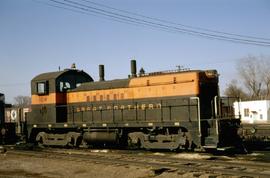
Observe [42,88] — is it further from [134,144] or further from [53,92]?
[134,144]

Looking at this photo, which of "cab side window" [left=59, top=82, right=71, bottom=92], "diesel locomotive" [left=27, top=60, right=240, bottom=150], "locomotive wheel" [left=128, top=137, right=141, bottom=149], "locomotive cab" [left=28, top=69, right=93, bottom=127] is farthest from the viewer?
"cab side window" [left=59, top=82, right=71, bottom=92]

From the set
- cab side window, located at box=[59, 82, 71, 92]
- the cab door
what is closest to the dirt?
the cab door

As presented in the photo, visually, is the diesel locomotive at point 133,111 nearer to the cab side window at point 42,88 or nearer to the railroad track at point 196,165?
the cab side window at point 42,88

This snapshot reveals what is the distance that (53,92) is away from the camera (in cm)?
1930

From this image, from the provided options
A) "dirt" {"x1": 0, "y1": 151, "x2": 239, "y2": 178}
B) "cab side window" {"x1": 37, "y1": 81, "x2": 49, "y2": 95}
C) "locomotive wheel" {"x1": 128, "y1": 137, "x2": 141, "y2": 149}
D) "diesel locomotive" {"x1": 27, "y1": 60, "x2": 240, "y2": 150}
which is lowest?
"dirt" {"x1": 0, "y1": 151, "x2": 239, "y2": 178}

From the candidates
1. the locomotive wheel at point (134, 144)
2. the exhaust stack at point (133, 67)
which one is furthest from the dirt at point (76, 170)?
the exhaust stack at point (133, 67)

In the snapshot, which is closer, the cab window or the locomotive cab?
the locomotive cab

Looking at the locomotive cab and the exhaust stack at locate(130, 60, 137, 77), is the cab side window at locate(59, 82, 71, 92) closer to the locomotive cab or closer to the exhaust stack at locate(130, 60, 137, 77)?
the locomotive cab

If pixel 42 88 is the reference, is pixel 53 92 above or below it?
below

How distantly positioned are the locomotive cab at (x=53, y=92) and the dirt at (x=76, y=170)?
5.47m

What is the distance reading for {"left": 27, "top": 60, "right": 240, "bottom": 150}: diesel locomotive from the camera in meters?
15.1

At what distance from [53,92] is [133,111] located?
4.88 metres

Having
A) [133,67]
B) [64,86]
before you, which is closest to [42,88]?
[64,86]

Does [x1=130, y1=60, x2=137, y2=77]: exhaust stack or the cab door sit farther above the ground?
[x1=130, y1=60, x2=137, y2=77]: exhaust stack
